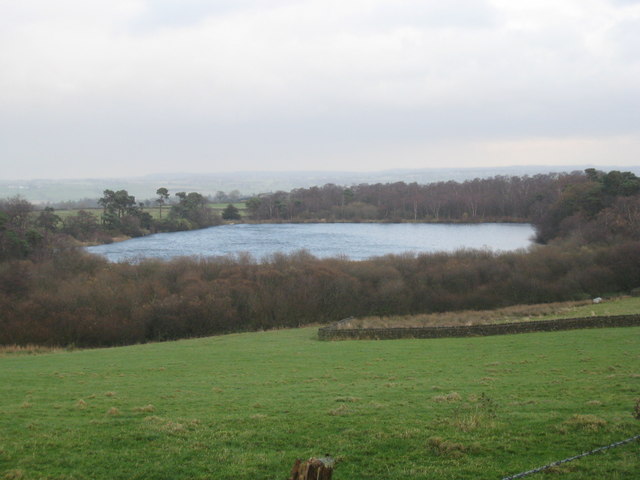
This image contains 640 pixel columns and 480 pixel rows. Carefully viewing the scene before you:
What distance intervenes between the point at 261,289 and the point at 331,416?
127ft

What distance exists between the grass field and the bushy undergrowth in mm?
20139

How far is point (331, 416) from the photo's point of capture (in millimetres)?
11578

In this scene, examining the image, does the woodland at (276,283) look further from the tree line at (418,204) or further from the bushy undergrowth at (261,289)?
the tree line at (418,204)

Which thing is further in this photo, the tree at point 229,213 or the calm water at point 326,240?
the tree at point 229,213

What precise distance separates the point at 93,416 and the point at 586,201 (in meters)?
81.7

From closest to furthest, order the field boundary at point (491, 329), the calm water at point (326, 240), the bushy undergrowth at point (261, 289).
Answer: the field boundary at point (491, 329) < the bushy undergrowth at point (261, 289) < the calm water at point (326, 240)

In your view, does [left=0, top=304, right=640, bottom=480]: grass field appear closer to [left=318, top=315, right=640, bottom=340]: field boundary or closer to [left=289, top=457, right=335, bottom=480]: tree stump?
[left=289, top=457, right=335, bottom=480]: tree stump

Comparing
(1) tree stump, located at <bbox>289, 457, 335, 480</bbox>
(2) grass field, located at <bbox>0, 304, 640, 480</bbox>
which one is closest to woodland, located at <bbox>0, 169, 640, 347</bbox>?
(2) grass field, located at <bbox>0, 304, 640, 480</bbox>

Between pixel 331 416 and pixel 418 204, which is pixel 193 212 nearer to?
pixel 418 204

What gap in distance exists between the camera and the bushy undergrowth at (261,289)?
4072cm

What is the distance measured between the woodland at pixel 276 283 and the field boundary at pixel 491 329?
53.6 feet

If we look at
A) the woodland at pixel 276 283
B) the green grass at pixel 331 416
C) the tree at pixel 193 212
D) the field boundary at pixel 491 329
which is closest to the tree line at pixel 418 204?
the tree at pixel 193 212

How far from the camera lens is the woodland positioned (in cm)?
4112

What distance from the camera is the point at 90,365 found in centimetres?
2233
